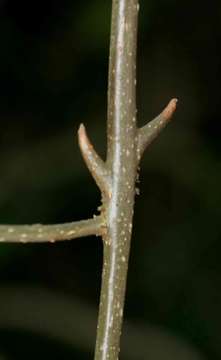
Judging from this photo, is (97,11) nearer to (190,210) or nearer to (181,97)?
(181,97)

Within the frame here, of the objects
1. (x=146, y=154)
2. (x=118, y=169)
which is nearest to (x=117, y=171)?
(x=118, y=169)

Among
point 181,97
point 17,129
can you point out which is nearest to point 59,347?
point 17,129

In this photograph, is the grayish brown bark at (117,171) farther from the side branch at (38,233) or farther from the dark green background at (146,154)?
the dark green background at (146,154)

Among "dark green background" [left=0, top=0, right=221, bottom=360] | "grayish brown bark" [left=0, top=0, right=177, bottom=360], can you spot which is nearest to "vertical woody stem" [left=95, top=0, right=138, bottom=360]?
"grayish brown bark" [left=0, top=0, right=177, bottom=360]

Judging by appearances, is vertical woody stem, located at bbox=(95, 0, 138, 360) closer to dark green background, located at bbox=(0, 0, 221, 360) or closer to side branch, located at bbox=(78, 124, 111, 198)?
side branch, located at bbox=(78, 124, 111, 198)

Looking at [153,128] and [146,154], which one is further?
[146,154]

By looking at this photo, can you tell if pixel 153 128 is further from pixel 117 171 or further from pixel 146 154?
pixel 146 154

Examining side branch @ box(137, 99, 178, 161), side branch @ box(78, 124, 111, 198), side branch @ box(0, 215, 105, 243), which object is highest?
side branch @ box(137, 99, 178, 161)

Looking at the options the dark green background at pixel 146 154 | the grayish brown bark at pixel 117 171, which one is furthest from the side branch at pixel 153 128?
the dark green background at pixel 146 154
